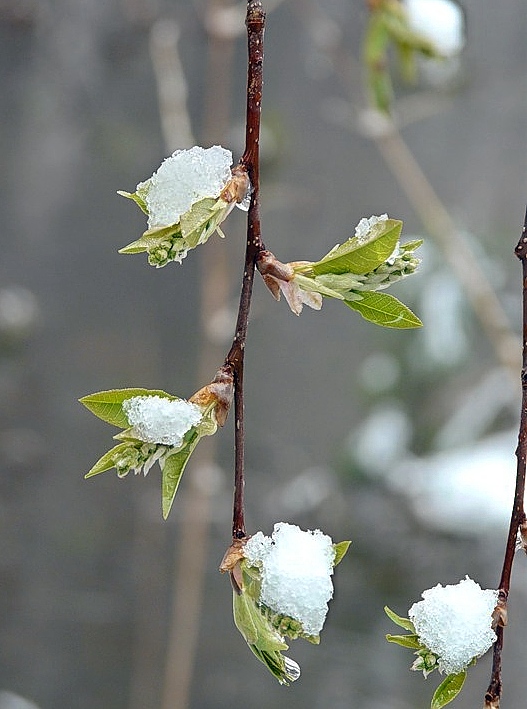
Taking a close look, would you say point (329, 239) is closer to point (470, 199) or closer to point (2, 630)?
point (470, 199)

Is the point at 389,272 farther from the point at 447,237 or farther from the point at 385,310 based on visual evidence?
the point at 447,237

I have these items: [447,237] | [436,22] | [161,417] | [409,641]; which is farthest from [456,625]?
[447,237]

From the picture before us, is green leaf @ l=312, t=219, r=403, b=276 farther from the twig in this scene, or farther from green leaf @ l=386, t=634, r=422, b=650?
the twig

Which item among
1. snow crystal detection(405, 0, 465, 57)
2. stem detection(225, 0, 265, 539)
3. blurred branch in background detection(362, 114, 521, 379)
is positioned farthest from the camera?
blurred branch in background detection(362, 114, 521, 379)

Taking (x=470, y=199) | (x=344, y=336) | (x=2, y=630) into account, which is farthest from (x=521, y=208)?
(x=2, y=630)

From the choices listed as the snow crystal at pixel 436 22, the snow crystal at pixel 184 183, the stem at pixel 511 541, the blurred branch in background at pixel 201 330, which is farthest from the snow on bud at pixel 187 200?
the blurred branch in background at pixel 201 330

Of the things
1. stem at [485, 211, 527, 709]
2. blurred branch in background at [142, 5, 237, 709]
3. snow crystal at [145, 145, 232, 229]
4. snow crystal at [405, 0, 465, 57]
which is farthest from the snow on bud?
blurred branch in background at [142, 5, 237, 709]
